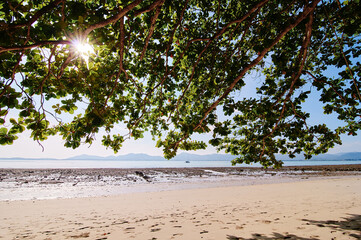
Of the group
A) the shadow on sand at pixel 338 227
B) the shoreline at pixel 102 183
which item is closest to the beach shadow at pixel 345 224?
the shadow on sand at pixel 338 227

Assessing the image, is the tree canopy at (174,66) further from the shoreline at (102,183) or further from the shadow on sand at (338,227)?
the shoreline at (102,183)

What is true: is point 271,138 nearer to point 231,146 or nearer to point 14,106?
point 231,146

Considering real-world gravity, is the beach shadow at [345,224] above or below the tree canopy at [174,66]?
below

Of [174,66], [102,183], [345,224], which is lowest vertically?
[102,183]

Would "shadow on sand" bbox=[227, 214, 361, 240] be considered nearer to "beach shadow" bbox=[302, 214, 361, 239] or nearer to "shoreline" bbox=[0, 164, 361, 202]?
"beach shadow" bbox=[302, 214, 361, 239]

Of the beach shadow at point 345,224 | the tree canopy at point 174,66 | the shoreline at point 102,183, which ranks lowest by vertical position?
the shoreline at point 102,183

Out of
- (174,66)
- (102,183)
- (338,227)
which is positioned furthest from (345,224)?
(102,183)

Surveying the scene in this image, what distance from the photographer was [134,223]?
19.2ft

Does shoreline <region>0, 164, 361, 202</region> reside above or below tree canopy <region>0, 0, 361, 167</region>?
below

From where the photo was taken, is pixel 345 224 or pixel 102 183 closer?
pixel 345 224

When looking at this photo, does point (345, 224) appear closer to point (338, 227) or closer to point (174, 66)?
point (338, 227)

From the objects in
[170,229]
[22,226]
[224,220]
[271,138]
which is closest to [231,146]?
[271,138]

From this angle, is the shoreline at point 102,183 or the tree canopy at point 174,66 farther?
the shoreline at point 102,183

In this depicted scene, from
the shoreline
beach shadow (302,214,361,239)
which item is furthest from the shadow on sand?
the shoreline
